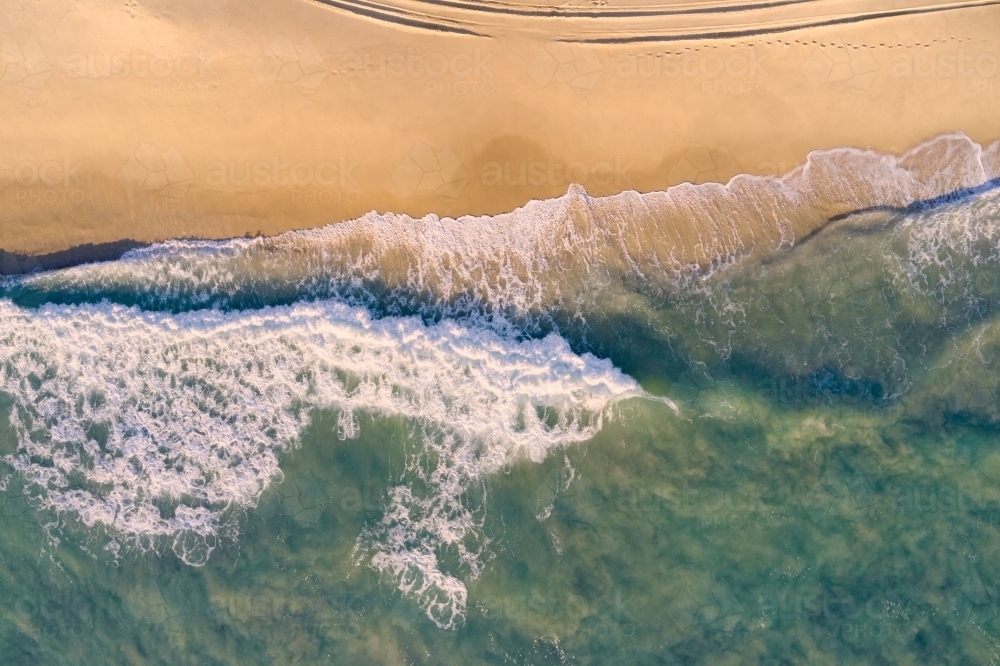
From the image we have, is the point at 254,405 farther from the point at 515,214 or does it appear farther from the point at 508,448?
the point at 515,214

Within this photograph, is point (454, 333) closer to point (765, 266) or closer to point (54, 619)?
point (765, 266)

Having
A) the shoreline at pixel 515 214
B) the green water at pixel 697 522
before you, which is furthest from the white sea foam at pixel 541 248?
the green water at pixel 697 522

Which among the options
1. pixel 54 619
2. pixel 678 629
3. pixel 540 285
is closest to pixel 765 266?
pixel 540 285

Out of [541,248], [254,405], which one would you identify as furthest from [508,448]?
[254,405]

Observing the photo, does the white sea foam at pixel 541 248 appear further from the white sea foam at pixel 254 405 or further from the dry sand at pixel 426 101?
the white sea foam at pixel 254 405

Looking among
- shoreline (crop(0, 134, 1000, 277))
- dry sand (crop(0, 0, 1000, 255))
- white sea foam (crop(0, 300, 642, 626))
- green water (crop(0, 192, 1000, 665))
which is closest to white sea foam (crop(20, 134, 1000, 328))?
shoreline (crop(0, 134, 1000, 277))

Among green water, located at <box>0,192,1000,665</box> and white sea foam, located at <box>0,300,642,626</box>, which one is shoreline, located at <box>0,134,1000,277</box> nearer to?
green water, located at <box>0,192,1000,665</box>
